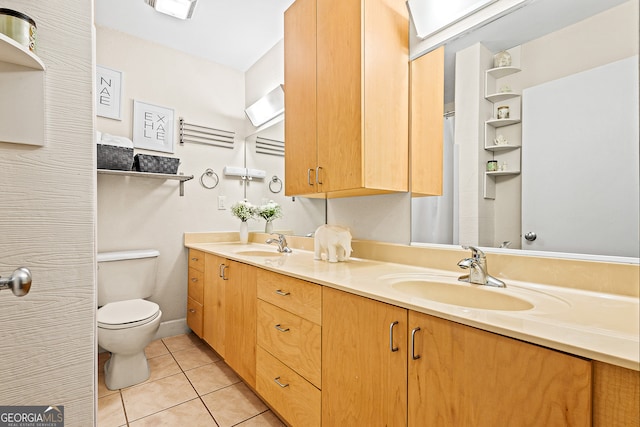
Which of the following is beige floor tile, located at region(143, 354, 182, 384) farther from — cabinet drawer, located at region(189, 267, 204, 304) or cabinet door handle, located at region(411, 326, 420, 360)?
cabinet door handle, located at region(411, 326, 420, 360)

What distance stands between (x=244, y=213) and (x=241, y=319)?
3.89ft

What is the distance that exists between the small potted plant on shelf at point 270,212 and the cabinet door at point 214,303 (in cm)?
62

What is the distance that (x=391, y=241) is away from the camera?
1646mm

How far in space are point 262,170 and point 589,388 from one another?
8.75 feet

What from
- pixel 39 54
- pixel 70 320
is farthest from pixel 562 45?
pixel 70 320

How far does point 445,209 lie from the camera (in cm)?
143

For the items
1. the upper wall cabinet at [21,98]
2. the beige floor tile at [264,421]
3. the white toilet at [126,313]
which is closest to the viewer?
the upper wall cabinet at [21,98]

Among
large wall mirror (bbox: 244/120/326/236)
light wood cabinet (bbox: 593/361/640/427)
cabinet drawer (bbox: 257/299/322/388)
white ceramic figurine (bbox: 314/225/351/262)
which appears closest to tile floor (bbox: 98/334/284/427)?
cabinet drawer (bbox: 257/299/322/388)

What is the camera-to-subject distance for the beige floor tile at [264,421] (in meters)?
1.50

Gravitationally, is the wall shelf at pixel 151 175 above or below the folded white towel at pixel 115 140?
below

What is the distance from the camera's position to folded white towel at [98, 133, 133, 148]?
2.19 m

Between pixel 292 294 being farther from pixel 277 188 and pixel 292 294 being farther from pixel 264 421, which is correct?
pixel 277 188

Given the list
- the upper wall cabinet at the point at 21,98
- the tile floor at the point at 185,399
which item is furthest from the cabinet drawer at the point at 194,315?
the upper wall cabinet at the point at 21,98

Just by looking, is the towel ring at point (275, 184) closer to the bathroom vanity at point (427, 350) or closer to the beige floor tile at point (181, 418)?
the bathroom vanity at point (427, 350)
